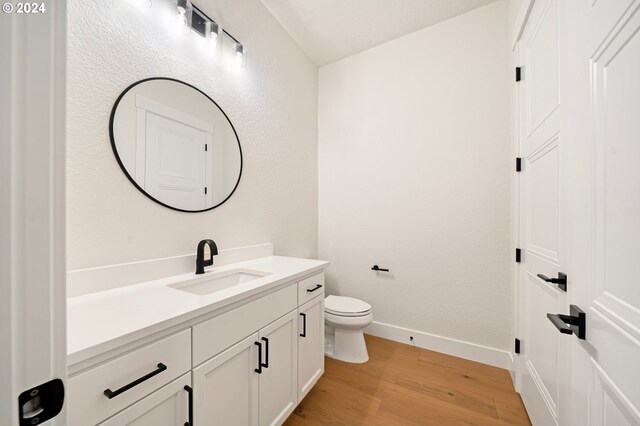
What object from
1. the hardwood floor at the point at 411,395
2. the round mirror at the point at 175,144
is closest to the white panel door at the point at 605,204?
the hardwood floor at the point at 411,395

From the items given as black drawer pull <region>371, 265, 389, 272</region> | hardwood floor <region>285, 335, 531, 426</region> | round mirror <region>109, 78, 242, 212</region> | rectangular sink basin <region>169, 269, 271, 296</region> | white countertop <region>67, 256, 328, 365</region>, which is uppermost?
round mirror <region>109, 78, 242, 212</region>

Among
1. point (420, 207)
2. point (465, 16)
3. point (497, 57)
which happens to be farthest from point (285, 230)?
point (465, 16)

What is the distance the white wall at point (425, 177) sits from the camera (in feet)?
6.24

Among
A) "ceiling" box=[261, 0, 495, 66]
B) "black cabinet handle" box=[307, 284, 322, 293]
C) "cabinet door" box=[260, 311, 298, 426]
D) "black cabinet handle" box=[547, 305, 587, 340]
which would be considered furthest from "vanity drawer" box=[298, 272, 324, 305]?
"ceiling" box=[261, 0, 495, 66]

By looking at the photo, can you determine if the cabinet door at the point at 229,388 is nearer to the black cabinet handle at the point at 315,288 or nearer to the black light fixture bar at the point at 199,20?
the black cabinet handle at the point at 315,288

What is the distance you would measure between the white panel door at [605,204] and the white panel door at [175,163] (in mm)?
1646

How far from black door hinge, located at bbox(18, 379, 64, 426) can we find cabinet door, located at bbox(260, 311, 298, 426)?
33.4 inches

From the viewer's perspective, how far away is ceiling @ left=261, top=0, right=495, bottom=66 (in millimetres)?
1896

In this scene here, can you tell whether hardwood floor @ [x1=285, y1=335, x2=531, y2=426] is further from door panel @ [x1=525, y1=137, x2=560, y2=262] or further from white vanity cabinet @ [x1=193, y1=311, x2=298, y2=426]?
door panel @ [x1=525, y1=137, x2=560, y2=262]

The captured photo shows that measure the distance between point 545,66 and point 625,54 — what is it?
0.86 m

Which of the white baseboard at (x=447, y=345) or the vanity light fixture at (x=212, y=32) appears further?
the white baseboard at (x=447, y=345)

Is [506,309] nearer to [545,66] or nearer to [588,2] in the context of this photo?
[545,66]

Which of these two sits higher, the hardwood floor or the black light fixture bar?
the black light fixture bar

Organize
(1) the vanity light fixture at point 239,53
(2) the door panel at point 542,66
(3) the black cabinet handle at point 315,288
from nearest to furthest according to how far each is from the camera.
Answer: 1. (2) the door panel at point 542,66
2. (3) the black cabinet handle at point 315,288
3. (1) the vanity light fixture at point 239,53
